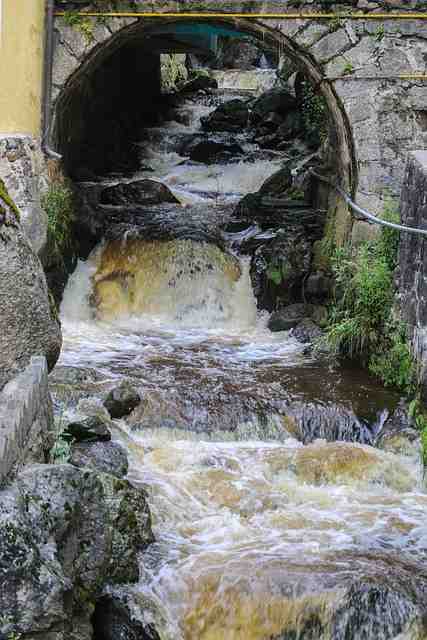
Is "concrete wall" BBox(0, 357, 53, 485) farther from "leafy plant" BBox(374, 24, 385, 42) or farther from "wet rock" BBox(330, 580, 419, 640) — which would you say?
"leafy plant" BBox(374, 24, 385, 42)

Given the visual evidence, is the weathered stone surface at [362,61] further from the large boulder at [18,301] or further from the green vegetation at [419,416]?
the large boulder at [18,301]

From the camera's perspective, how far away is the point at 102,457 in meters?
6.39

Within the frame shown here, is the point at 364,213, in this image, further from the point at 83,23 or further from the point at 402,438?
the point at 83,23

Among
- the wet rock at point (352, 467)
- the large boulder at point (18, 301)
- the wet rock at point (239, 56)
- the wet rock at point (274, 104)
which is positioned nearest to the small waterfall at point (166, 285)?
the wet rock at point (352, 467)

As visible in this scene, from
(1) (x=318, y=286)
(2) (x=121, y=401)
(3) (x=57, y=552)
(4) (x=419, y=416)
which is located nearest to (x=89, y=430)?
(2) (x=121, y=401)

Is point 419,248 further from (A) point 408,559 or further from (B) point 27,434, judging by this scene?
(B) point 27,434

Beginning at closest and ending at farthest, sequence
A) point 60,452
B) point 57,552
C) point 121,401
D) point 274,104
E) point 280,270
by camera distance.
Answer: point 57,552 → point 60,452 → point 121,401 → point 280,270 → point 274,104

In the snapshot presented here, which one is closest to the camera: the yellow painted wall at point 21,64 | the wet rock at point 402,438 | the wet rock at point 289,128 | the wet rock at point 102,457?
the wet rock at point 102,457

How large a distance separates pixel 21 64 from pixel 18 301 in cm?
540

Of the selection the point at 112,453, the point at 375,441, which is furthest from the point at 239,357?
the point at 112,453

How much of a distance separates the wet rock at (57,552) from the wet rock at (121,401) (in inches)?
83.4

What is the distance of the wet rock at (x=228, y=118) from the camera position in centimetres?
1842

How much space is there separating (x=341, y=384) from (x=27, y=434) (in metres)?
4.09

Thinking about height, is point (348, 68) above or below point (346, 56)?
below
